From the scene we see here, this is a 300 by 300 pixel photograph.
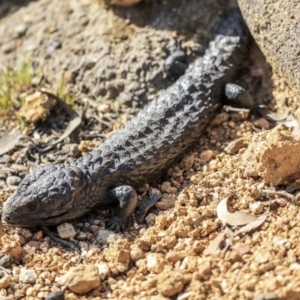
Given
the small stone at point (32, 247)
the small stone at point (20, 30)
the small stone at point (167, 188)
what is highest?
the small stone at point (20, 30)

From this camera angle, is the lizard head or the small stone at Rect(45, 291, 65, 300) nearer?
the small stone at Rect(45, 291, 65, 300)

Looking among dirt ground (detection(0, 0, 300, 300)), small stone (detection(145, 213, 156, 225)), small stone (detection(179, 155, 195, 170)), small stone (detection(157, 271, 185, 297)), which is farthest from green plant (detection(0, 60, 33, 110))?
small stone (detection(157, 271, 185, 297))

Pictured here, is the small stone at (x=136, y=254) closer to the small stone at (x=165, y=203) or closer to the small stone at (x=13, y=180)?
the small stone at (x=165, y=203)

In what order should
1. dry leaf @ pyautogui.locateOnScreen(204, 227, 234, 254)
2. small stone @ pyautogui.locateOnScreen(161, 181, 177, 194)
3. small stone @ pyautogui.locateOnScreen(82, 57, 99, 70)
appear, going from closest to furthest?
dry leaf @ pyautogui.locateOnScreen(204, 227, 234, 254), small stone @ pyautogui.locateOnScreen(161, 181, 177, 194), small stone @ pyautogui.locateOnScreen(82, 57, 99, 70)

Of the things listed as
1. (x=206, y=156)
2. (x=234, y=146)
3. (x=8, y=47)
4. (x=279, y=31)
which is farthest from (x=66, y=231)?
(x=8, y=47)

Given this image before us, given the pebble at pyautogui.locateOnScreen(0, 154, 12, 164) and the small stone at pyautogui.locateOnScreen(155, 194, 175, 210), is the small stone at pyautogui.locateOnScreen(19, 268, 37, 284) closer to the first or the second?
the small stone at pyautogui.locateOnScreen(155, 194, 175, 210)

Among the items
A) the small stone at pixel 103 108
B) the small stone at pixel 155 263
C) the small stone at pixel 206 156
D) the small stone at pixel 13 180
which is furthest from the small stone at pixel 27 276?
the small stone at pixel 103 108

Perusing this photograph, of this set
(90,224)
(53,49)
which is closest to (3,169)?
(90,224)

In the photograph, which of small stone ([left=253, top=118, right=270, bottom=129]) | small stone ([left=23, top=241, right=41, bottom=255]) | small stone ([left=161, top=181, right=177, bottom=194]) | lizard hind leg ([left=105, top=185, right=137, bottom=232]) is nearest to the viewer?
small stone ([left=23, top=241, right=41, bottom=255])
